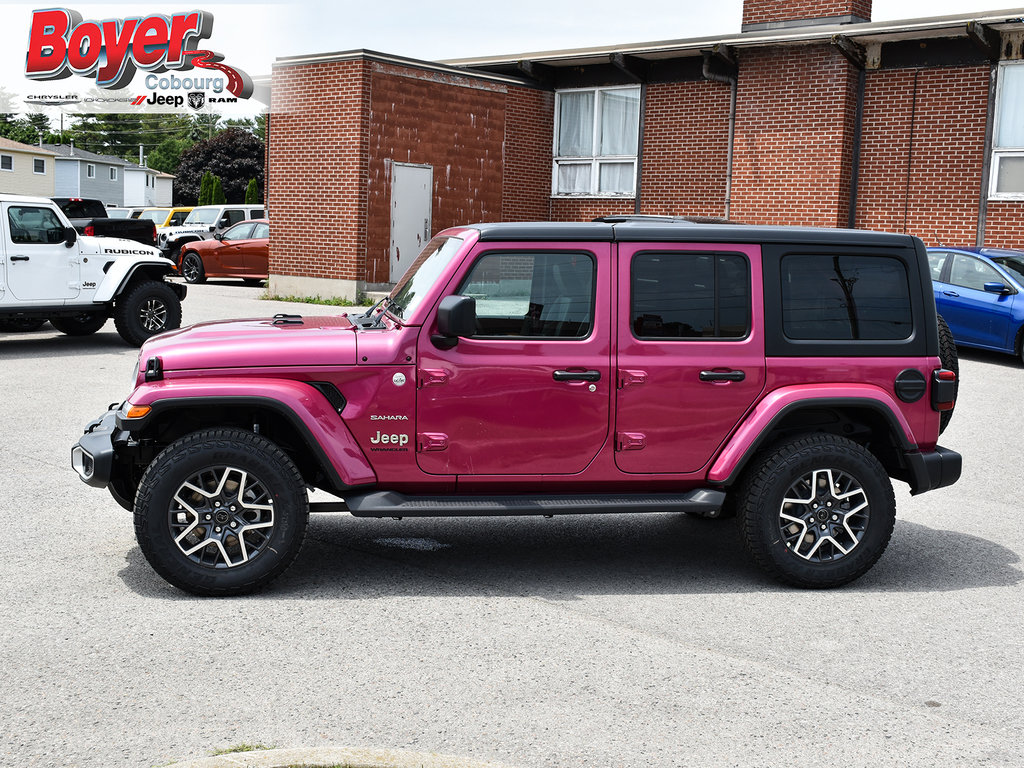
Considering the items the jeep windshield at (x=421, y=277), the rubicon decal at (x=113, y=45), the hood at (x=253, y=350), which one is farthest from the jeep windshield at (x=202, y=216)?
the hood at (x=253, y=350)

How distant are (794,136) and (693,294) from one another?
1573 centimetres

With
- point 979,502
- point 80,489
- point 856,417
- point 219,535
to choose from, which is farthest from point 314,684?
point 979,502

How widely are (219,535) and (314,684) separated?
120 centimetres

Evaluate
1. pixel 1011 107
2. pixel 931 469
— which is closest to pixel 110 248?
pixel 931 469

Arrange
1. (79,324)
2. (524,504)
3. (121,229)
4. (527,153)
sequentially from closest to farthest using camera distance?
1. (524,504)
2. (79,324)
3. (121,229)
4. (527,153)

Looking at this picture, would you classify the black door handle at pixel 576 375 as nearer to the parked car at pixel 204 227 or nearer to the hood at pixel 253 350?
the hood at pixel 253 350

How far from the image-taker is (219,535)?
535 centimetres

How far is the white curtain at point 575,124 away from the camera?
942 inches

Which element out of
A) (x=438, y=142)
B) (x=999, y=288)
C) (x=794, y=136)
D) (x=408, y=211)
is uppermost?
(x=794, y=136)

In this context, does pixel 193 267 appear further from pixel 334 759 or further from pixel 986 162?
pixel 334 759

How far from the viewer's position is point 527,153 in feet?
79.1

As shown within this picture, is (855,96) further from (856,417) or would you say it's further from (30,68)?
(30,68)

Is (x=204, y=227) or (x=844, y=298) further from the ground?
(x=844, y=298)

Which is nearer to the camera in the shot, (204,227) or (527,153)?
(527,153)
